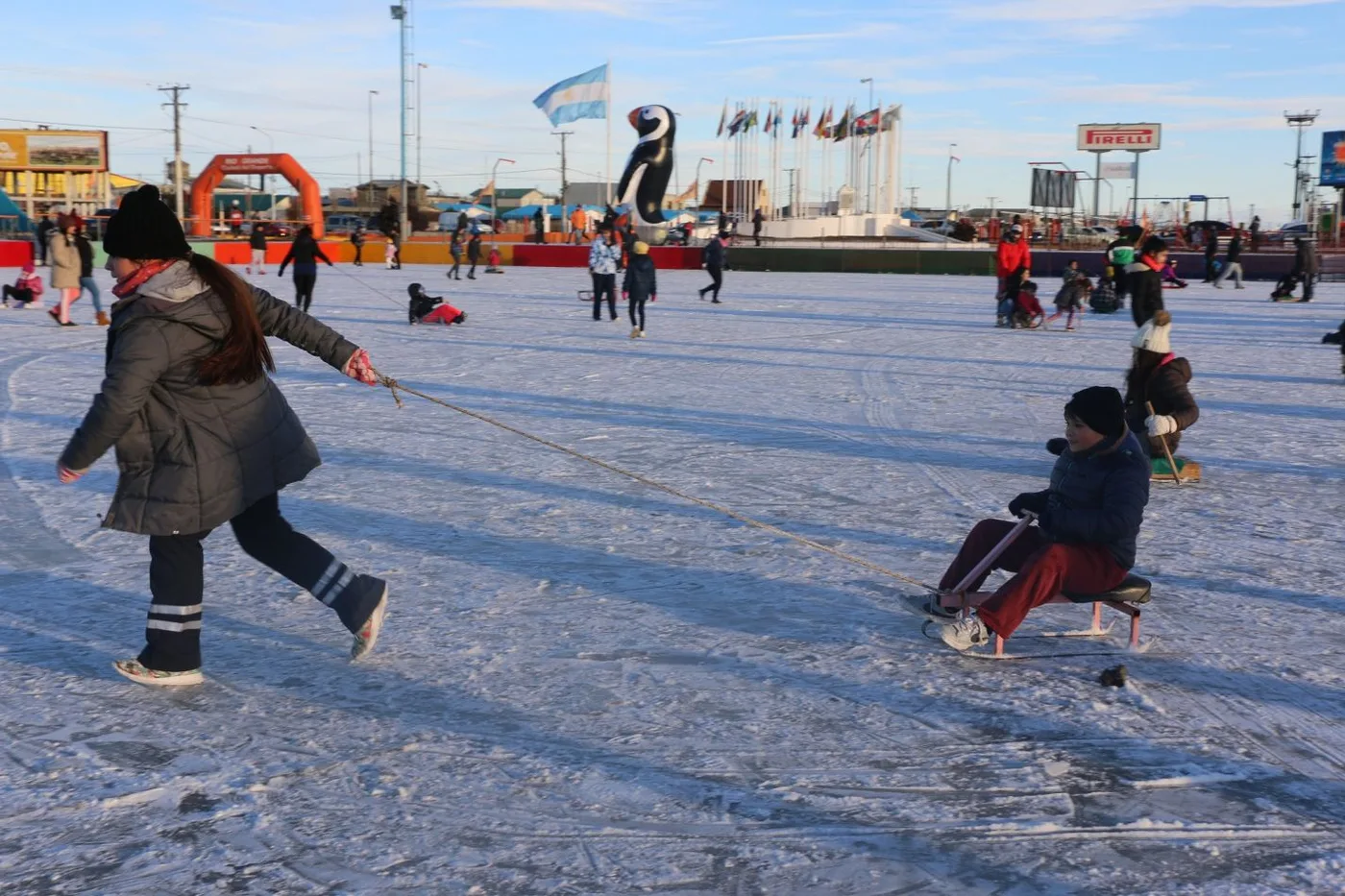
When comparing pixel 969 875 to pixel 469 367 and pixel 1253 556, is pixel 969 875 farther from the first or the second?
pixel 469 367

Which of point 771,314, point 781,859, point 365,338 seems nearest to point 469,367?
point 365,338

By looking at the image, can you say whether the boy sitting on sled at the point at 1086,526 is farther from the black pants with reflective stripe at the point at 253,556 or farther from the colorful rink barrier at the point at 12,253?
the colorful rink barrier at the point at 12,253

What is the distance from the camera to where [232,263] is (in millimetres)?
37469

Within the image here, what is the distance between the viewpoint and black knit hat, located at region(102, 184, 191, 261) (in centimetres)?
353

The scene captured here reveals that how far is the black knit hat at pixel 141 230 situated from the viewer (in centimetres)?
353

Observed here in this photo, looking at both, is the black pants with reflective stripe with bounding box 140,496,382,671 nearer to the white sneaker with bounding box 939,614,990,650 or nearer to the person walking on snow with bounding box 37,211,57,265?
the white sneaker with bounding box 939,614,990,650

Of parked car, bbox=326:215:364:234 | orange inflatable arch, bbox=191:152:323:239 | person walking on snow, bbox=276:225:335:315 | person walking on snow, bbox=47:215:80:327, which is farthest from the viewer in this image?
parked car, bbox=326:215:364:234

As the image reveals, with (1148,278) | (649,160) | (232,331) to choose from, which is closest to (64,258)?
(1148,278)

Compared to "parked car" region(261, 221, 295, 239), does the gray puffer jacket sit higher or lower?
lower

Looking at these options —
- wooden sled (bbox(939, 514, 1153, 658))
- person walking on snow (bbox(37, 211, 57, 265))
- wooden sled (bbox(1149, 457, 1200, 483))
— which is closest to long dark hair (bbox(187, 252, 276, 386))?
wooden sled (bbox(939, 514, 1153, 658))

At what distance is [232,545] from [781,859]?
351 centimetres

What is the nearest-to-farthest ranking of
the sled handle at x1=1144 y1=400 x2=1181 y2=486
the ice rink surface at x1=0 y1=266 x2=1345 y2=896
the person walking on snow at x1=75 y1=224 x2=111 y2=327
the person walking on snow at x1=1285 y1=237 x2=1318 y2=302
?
the ice rink surface at x1=0 y1=266 x2=1345 y2=896
the sled handle at x1=1144 y1=400 x2=1181 y2=486
the person walking on snow at x1=75 y1=224 x2=111 y2=327
the person walking on snow at x1=1285 y1=237 x2=1318 y2=302

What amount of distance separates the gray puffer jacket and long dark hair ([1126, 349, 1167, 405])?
204 inches

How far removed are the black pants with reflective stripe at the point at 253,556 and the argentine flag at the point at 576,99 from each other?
4056cm
